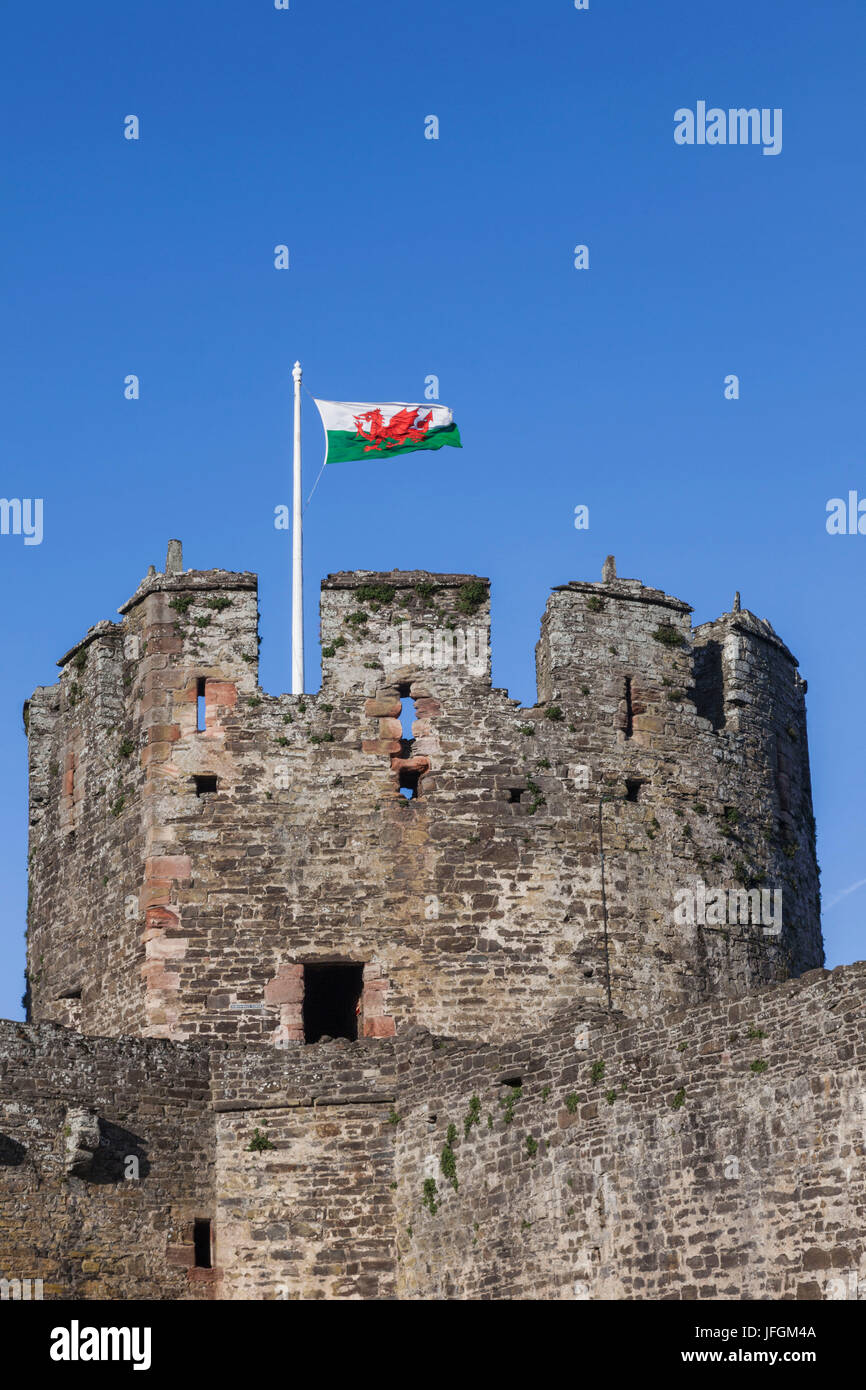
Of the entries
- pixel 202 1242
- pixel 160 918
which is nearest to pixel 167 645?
pixel 160 918

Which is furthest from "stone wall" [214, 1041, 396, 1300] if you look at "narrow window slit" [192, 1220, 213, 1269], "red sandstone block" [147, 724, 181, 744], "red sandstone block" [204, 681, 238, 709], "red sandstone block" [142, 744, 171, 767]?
"red sandstone block" [204, 681, 238, 709]

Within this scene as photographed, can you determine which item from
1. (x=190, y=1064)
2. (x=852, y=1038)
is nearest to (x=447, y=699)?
(x=190, y=1064)

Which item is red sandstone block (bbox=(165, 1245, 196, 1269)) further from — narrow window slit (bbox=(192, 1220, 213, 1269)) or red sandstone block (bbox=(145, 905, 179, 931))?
red sandstone block (bbox=(145, 905, 179, 931))

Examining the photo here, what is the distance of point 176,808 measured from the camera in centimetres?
3369

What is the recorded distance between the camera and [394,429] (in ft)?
120

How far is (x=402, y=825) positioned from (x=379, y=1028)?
2821 mm

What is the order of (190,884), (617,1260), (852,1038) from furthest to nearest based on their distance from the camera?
(190,884) < (617,1260) < (852,1038)

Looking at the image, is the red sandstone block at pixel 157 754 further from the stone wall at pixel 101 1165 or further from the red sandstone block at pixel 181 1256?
the red sandstone block at pixel 181 1256

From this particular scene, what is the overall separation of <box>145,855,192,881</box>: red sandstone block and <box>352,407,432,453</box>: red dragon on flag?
7.10 m

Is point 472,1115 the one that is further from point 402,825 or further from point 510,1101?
point 402,825

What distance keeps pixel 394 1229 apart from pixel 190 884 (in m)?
5.78

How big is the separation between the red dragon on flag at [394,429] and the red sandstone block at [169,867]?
7.10 metres
